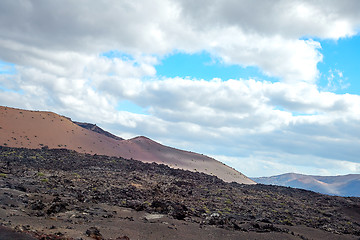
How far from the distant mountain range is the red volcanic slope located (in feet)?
283

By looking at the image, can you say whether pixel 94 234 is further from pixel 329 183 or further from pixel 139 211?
pixel 329 183

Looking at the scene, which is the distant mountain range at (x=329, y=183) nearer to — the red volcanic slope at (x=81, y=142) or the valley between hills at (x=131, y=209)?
the red volcanic slope at (x=81, y=142)

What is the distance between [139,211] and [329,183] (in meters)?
155

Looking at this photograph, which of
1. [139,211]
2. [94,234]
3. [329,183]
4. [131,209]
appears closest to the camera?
[94,234]

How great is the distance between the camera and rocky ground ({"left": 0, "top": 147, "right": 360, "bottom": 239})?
14.2m

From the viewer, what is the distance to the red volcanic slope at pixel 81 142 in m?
51.8

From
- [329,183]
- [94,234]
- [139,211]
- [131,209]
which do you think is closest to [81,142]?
[131,209]

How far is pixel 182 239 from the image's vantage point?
47.9 ft

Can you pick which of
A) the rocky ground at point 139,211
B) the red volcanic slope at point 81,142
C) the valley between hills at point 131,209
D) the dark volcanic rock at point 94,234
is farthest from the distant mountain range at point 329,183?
the dark volcanic rock at point 94,234

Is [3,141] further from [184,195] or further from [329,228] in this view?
[329,228]

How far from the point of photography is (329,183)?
155 metres

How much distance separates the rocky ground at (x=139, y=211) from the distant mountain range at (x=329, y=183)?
11597 cm

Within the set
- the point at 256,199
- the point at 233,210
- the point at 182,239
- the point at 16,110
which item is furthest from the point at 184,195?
the point at 16,110

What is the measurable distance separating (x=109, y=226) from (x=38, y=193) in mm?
6864
